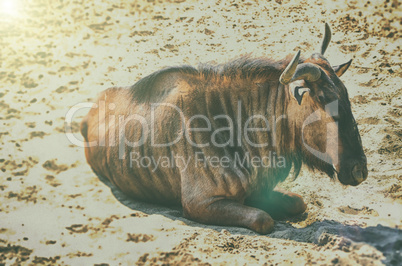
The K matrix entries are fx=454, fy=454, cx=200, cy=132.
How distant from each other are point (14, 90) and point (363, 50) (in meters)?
5.86

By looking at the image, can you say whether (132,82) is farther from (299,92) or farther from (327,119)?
(327,119)

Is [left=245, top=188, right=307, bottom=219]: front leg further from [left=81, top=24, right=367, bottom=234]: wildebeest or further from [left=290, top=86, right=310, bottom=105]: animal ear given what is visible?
[left=290, top=86, right=310, bottom=105]: animal ear

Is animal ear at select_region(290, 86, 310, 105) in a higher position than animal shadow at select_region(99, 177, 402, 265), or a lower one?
higher

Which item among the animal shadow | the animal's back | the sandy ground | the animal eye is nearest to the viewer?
the animal shadow

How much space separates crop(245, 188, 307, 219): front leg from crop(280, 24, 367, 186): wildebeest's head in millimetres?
576

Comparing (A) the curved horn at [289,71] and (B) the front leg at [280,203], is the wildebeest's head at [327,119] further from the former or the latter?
(B) the front leg at [280,203]

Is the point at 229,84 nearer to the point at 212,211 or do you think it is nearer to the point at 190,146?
the point at 190,146

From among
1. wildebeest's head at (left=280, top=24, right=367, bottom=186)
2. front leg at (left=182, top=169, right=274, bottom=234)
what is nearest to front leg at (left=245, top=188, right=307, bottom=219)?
front leg at (left=182, top=169, right=274, bottom=234)

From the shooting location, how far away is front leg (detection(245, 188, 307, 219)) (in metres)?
4.74

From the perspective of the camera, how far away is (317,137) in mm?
4297

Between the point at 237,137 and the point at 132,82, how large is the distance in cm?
331

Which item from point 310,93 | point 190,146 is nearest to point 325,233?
point 310,93

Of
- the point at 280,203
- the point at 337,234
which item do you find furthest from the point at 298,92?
the point at 337,234

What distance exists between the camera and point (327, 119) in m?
4.20
